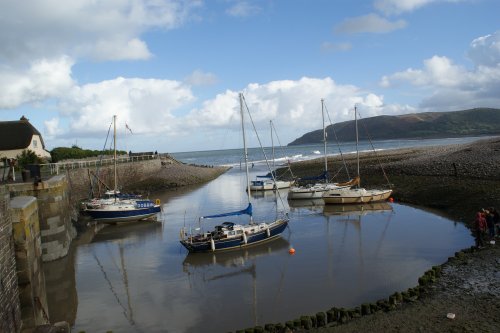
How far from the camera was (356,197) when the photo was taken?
113 ft

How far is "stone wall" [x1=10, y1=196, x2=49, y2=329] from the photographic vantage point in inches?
490

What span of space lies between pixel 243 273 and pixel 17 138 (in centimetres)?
3865

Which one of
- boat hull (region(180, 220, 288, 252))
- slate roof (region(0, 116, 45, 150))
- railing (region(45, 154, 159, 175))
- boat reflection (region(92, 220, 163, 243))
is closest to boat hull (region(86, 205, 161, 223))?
boat reflection (region(92, 220, 163, 243))

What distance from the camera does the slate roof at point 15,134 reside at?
1789 inches

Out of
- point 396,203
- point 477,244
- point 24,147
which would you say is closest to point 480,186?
point 396,203

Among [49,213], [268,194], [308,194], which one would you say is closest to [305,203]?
[308,194]

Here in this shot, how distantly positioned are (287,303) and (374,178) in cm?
3250

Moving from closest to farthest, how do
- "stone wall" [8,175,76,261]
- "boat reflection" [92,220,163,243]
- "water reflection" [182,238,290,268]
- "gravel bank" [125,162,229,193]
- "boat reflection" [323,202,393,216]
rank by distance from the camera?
"water reflection" [182,238,290,268]
"stone wall" [8,175,76,261]
"boat reflection" [92,220,163,243]
"boat reflection" [323,202,393,216]
"gravel bank" [125,162,229,193]

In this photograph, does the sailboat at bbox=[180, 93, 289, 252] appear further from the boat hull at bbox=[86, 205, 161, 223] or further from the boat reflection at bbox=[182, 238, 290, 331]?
the boat hull at bbox=[86, 205, 161, 223]

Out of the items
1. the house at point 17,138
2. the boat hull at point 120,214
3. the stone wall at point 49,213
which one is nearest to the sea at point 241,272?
the stone wall at point 49,213

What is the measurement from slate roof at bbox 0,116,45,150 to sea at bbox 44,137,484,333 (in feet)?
70.7

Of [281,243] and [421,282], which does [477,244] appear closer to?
[421,282]

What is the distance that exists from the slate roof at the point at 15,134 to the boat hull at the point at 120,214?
2042cm

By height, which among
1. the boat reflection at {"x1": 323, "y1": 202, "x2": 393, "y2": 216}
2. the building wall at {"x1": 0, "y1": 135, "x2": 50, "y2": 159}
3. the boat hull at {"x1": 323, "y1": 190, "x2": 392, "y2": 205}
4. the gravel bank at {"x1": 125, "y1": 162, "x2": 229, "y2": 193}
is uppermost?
the building wall at {"x1": 0, "y1": 135, "x2": 50, "y2": 159}
